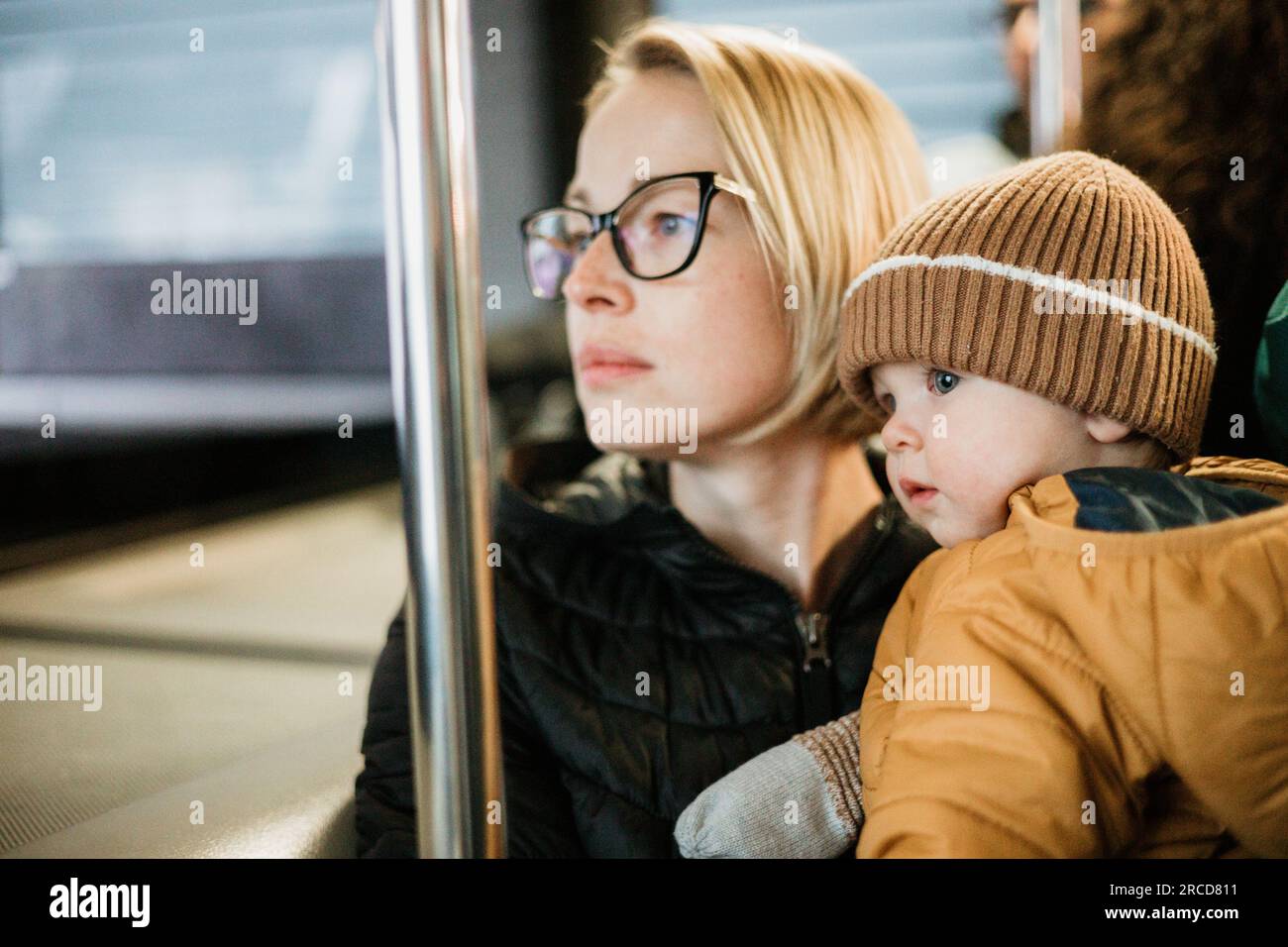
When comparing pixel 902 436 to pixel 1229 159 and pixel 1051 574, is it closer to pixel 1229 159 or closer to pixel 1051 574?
pixel 1051 574

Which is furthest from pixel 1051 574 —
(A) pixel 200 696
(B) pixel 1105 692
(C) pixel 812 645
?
(A) pixel 200 696

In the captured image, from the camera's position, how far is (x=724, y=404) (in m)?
1.09

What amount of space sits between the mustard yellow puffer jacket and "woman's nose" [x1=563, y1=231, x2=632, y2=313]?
48cm

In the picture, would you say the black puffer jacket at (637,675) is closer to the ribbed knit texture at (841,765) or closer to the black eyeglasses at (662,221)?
the ribbed knit texture at (841,765)

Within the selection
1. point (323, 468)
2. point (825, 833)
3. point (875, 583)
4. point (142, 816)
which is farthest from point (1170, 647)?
point (323, 468)

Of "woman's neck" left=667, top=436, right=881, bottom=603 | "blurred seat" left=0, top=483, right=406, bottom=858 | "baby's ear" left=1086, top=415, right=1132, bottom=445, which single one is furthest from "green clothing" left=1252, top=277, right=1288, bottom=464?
"blurred seat" left=0, top=483, right=406, bottom=858

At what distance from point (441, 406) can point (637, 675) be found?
51 cm

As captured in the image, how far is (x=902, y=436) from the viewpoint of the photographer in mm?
887

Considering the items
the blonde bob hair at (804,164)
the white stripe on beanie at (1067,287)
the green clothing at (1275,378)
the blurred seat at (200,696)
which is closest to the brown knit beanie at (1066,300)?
the white stripe on beanie at (1067,287)

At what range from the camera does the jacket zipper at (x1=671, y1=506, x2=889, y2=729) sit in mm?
1013

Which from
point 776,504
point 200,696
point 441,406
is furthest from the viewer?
point 200,696

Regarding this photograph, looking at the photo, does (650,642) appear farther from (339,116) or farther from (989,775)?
(339,116)

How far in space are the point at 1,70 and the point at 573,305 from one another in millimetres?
3094

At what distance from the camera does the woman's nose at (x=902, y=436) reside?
0.88m
